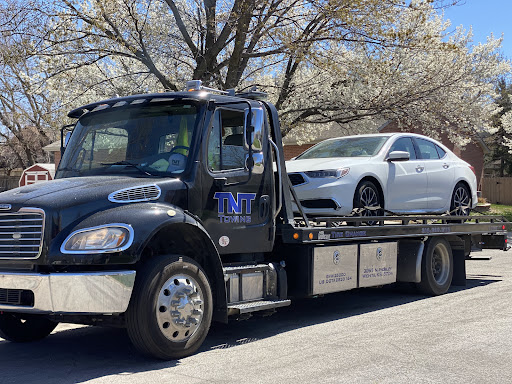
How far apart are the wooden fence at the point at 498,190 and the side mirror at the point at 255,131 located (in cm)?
3934

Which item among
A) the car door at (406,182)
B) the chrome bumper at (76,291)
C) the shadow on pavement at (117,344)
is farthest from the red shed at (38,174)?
the chrome bumper at (76,291)

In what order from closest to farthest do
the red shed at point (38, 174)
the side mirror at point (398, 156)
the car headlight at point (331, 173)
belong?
the car headlight at point (331, 173) < the side mirror at point (398, 156) < the red shed at point (38, 174)

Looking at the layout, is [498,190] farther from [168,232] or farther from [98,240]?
[98,240]

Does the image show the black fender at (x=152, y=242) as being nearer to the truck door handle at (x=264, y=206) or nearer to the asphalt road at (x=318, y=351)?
the asphalt road at (x=318, y=351)

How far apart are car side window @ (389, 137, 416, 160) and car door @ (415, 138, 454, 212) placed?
193 millimetres

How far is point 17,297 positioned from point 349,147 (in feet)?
18.6

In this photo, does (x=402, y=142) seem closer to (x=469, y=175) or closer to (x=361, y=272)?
(x=469, y=175)

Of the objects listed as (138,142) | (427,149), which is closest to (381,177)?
(427,149)

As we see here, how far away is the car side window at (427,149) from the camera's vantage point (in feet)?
34.1

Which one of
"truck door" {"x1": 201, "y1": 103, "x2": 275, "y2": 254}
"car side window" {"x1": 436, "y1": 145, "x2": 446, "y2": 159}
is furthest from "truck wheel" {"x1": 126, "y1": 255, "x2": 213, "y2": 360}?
"car side window" {"x1": 436, "y1": 145, "x2": 446, "y2": 159}

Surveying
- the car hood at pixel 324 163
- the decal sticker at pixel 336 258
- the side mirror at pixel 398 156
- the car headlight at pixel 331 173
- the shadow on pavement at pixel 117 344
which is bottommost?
the shadow on pavement at pixel 117 344

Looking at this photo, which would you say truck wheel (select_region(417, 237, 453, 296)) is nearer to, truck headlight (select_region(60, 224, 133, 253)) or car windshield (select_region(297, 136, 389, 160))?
car windshield (select_region(297, 136, 389, 160))

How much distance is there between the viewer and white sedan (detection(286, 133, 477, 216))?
873 centimetres

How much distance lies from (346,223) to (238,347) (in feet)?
10.1
